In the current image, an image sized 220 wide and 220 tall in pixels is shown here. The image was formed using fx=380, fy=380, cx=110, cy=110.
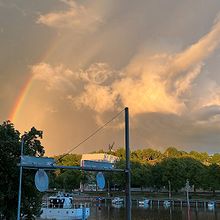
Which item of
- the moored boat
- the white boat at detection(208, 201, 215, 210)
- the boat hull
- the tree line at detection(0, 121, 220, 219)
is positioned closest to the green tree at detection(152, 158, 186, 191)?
the tree line at detection(0, 121, 220, 219)

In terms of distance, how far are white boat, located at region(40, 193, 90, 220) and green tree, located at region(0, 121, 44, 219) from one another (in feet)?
97.3

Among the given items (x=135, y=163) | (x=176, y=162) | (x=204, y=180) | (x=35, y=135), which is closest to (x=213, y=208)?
(x=204, y=180)

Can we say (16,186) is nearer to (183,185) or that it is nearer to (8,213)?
(8,213)

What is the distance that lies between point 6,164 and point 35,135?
569 cm

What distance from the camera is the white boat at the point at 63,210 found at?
63.7m

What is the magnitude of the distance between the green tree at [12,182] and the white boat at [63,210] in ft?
97.3

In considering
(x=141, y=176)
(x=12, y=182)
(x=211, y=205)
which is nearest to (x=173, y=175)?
(x=141, y=176)

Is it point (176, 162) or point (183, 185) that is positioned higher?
point (176, 162)

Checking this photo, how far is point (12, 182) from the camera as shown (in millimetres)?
32375

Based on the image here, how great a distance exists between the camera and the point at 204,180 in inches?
4336

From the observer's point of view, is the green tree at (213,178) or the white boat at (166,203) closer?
the white boat at (166,203)

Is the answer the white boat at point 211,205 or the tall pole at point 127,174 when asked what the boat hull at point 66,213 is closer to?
the tall pole at point 127,174

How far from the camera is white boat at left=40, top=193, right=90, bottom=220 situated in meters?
63.7

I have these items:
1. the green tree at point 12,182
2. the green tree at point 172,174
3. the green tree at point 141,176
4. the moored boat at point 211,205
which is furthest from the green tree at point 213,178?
the green tree at point 12,182
